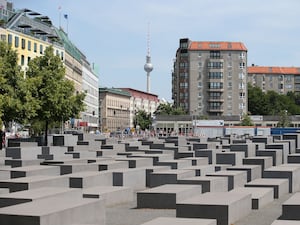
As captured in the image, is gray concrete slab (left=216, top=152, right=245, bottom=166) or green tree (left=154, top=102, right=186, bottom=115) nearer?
gray concrete slab (left=216, top=152, right=245, bottom=166)

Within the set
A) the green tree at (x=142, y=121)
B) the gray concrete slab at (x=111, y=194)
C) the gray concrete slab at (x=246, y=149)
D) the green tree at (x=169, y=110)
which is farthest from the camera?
the green tree at (x=142, y=121)

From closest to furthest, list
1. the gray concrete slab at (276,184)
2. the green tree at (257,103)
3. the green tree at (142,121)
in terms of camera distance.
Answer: the gray concrete slab at (276,184)
the green tree at (142,121)
the green tree at (257,103)

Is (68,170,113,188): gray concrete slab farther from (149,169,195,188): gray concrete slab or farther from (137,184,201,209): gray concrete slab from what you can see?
(137,184,201,209): gray concrete slab

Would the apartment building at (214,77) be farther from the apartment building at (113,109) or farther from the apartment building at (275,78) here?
the apartment building at (275,78)

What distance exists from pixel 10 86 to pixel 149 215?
71.0 ft

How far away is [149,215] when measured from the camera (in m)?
14.8

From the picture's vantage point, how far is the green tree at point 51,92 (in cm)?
4103

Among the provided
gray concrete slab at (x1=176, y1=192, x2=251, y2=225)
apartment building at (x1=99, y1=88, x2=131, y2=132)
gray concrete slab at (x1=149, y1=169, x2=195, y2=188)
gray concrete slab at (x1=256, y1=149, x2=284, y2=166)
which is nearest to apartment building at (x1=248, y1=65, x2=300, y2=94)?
apartment building at (x1=99, y1=88, x2=131, y2=132)

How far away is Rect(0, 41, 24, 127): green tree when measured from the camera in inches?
1300

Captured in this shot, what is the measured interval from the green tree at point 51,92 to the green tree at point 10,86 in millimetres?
3198

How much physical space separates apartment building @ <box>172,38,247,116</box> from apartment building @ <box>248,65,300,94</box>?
51478mm

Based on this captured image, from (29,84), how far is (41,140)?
5044 millimetres

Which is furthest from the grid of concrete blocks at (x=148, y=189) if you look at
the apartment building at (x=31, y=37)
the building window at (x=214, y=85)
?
the building window at (x=214, y=85)

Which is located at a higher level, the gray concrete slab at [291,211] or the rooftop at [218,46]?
the rooftop at [218,46]
